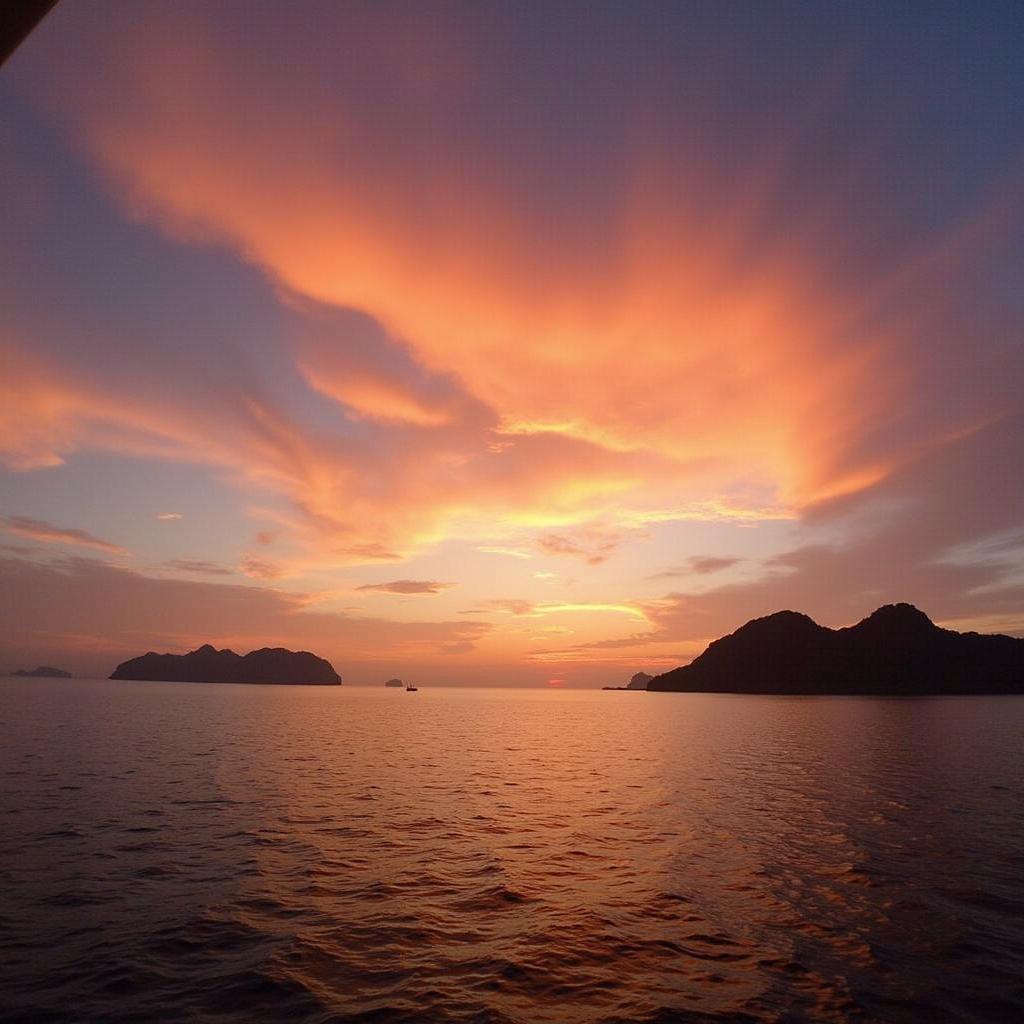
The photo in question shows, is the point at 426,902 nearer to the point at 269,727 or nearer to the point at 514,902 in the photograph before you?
the point at 514,902

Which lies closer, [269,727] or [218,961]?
[218,961]

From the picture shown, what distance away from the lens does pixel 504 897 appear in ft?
67.3

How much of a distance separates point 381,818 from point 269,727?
224ft

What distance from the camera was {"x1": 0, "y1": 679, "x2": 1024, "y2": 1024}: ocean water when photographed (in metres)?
13.6

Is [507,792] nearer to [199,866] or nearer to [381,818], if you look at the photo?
[381,818]

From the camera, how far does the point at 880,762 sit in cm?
5647

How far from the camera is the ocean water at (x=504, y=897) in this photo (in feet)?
44.5

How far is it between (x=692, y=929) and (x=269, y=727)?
87554mm

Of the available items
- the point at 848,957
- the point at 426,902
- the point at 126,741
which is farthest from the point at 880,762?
the point at 126,741

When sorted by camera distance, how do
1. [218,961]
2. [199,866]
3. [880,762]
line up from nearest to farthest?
[218,961] → [199,866] → [880,762]

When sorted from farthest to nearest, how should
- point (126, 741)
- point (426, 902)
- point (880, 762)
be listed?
1. point (126, 741)
2. point (880, 762)
3. point (426, 902)

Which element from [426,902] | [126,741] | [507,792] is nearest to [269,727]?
[126,741]

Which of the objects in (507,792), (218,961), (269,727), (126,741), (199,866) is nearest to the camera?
(218,961)

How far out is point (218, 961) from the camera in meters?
15.0
